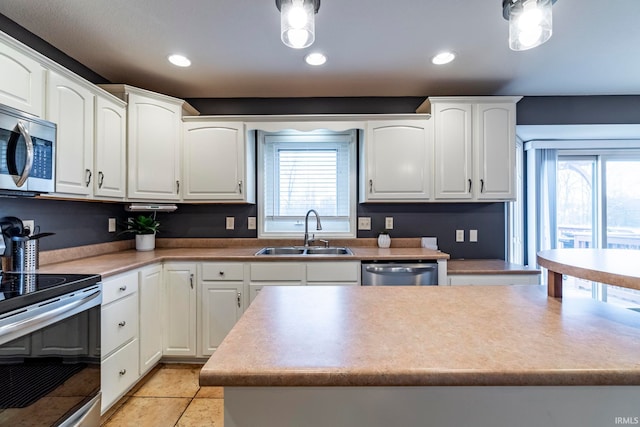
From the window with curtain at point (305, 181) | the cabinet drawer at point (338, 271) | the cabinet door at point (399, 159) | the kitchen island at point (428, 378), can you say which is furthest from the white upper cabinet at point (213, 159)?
the kitchen island at point (428, 378)

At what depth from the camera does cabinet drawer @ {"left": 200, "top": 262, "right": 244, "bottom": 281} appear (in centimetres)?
245

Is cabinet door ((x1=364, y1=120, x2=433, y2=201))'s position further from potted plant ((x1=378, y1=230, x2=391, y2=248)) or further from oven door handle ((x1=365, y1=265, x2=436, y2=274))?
oven door handle ((x1=365, y1=265, x2=436, y2=274))

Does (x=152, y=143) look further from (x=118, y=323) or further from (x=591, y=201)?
(x=591, y=201)

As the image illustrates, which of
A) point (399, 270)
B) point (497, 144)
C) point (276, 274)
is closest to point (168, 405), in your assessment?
point (276, 274)

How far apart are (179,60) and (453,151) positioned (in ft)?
7.97

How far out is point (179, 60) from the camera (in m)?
2.31

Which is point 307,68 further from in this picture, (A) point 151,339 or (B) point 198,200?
(A) point 151,339

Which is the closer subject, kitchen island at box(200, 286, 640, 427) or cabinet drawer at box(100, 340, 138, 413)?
kitchen island at box(200, 286, 640, 427)

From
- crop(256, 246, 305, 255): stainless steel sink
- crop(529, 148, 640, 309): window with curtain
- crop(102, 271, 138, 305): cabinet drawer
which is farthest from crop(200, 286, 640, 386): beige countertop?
crop(529, 148, 640, 309): window with curtain

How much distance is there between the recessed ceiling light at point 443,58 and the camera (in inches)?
88.2

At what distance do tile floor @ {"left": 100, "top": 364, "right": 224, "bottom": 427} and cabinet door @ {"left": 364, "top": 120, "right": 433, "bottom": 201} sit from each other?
2.09 metres

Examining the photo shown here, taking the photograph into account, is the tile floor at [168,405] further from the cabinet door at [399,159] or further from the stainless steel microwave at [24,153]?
the cabinet door at [399,159]

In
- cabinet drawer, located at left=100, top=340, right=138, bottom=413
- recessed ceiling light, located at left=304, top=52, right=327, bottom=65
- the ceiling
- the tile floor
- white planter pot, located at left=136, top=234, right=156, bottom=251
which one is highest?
the ceiling

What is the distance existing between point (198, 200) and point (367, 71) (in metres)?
1.90
